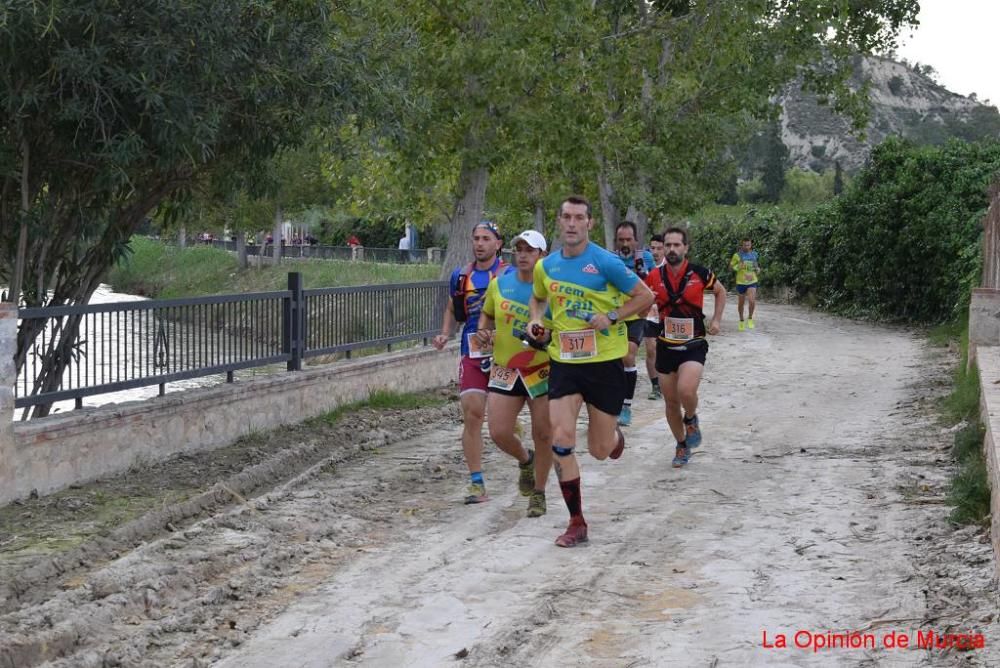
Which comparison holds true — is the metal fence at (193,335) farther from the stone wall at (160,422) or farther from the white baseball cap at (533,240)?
the white baseball cap at (533,240)

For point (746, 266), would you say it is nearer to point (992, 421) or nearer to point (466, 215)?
point (466, 215)

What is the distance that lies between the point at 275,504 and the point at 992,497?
4753 millimetres

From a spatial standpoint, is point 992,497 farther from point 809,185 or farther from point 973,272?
point 809,185

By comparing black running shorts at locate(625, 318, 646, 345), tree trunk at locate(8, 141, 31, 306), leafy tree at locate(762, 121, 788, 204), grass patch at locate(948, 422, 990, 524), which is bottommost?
grass patch at locate(948, 422, 990, 524)

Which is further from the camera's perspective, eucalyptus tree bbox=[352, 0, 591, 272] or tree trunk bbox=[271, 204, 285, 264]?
tree trunk bbox=[271, 204, 285, 264]

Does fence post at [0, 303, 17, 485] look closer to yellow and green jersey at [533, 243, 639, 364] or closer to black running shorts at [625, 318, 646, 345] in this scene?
yellow and green jersey at [533, 243, 639, 364]

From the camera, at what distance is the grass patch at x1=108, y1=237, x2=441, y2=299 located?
50375 millimetres

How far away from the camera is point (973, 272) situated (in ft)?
77.0

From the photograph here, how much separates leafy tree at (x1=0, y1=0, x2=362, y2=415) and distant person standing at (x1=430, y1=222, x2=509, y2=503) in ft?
7.73

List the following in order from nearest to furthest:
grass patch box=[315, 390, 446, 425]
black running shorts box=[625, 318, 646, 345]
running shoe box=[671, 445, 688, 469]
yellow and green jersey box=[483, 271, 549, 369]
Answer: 1. yellow and green jersey box=[483, 271, 549, 369]
2. running shoe box=[671, 445, 688, 469]
3. black running shorts box=[625, 318, 646, 345]
4. grass patch box=[315, 390, 446, 425]

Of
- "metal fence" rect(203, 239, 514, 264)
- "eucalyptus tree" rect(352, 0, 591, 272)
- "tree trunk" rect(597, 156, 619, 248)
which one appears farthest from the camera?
"metal fence" rect(203, 239, 514, 264)

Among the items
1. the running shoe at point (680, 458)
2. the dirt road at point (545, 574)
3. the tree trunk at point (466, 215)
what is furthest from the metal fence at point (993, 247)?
the running shoe at point (680, 458)

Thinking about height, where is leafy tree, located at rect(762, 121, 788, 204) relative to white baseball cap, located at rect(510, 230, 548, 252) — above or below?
above

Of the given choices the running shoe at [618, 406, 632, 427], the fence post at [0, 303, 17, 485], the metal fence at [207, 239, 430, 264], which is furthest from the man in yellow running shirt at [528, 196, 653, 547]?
the metal fence at [207, 239, 430, 264]
